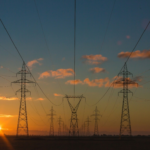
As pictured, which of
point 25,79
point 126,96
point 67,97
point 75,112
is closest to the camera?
point 25,79

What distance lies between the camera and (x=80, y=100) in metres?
85.0

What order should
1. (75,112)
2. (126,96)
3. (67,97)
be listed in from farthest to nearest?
(75,112) → (67,97) → (126,96)

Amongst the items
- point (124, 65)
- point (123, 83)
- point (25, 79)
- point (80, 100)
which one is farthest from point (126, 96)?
point (25, 79)

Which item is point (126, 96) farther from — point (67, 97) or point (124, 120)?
point (67, 97)

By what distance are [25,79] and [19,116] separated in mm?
8828

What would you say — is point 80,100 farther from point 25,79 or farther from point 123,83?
point 25,79

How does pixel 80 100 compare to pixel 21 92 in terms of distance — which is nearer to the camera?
pixel 21 92

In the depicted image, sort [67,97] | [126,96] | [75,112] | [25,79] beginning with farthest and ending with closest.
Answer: [75,112] → [67,97] → [126,96] → [25,79]

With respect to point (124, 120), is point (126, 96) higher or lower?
higher

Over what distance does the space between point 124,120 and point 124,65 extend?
15200 mm

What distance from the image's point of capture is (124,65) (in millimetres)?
67188

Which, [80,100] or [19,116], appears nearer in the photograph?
[19,116]

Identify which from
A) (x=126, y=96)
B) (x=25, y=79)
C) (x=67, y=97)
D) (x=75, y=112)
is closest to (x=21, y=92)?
(x=25, y=79)

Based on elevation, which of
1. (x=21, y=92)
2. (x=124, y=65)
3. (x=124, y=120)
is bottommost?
(x=124, y=120)
